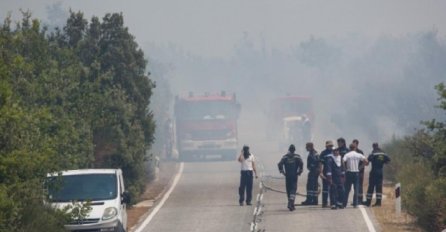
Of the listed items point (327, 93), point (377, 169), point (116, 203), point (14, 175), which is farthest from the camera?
point (327, 93)

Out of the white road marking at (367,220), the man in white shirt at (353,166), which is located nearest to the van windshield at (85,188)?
the white road marking at (367,220)

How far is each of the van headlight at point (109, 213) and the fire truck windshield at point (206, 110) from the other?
41.0m

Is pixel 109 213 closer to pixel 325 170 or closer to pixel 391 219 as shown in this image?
pixel 391 219

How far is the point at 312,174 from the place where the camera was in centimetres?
3588

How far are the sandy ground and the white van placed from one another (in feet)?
9.98

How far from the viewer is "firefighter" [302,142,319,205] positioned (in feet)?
116

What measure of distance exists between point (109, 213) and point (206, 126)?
41181 mm

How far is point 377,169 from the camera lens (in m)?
36.1

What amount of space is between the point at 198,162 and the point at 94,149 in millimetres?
29776

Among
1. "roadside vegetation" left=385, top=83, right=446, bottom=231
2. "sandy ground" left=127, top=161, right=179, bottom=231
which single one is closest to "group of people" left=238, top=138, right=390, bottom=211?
"roadside vegetation" left=385, top=83, right=446, bottom=231

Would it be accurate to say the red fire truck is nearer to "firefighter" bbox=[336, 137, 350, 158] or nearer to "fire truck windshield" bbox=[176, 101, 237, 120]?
"fire truck windshield" bbox=[176, 101, 237, 120]

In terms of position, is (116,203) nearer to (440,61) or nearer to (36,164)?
(36,164)

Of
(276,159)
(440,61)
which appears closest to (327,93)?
(440,61)

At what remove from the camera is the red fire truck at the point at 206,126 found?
68.1m
